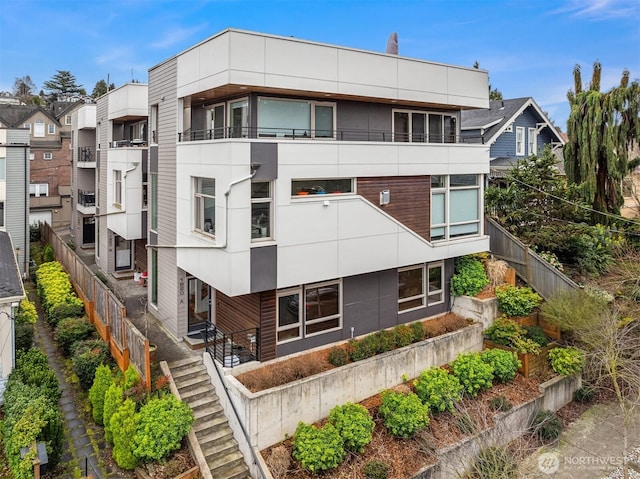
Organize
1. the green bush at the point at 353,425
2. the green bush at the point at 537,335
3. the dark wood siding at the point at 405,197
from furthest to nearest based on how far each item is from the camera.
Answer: the green bush at the point at 537,335 → the dark wood siding at the point at 405,197 → the green bush at the point at 353,425

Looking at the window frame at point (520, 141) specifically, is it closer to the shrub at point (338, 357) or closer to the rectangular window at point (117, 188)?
the shrub at point (338, 357)

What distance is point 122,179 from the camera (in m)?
19.1

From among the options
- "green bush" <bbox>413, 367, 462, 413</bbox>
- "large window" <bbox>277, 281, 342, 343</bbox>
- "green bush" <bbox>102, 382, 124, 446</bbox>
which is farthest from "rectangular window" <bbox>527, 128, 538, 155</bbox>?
"green bush" <bbox>102, 382, 124, 446</bbox>

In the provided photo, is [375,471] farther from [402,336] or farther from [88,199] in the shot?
[88,199]

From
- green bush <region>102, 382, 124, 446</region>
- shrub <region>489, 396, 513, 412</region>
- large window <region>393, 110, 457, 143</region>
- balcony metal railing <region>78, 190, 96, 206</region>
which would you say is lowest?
shrub <region>489, 396, 513, 412</region>

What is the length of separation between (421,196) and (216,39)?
7.98 metres

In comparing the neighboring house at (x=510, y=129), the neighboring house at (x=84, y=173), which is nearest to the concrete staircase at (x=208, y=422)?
the neighboring house at (x=84, y=173)

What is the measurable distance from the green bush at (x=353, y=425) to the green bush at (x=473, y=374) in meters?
3.79

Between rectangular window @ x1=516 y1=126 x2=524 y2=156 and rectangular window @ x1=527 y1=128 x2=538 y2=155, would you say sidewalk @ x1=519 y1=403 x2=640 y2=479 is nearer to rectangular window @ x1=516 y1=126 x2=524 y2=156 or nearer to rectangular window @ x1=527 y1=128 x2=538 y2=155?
rectangular window @ x1=516 y1=126 x2=524 y2=156

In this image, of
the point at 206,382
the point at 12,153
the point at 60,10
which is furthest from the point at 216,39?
the point at 60,10

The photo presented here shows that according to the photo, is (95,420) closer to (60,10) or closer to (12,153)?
(12,153)

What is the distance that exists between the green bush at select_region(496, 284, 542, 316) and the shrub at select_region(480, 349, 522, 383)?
187 cm

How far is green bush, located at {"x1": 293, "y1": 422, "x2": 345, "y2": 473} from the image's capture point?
1028 cm

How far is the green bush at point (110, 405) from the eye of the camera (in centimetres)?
1062
